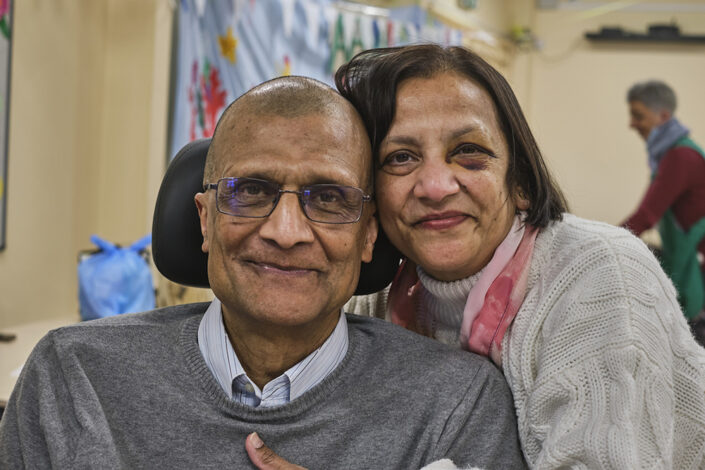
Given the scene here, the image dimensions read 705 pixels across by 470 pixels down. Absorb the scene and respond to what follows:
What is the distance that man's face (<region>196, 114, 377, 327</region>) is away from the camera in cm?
129

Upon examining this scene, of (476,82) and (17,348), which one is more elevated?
(476,82)

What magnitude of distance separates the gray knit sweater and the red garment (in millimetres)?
2964

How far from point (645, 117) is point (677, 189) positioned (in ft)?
1.93

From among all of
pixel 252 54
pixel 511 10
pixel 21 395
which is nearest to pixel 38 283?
pixel 252 54

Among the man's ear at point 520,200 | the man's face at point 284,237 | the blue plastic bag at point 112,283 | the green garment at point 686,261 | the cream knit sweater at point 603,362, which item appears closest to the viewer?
the cream knit sweater at point 603,362

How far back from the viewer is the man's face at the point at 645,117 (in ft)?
14.3

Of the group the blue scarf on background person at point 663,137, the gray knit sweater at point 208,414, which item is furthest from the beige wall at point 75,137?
the blue scarf on background person at point 663,137

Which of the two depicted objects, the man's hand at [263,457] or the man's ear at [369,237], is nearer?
the man's hand at [263,457]

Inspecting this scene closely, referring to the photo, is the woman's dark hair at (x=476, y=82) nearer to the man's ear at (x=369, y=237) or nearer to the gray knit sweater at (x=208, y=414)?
the man's ear at (x=369, y=237)

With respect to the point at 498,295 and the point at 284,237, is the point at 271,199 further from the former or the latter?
the point at 498,295

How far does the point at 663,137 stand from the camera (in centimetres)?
417

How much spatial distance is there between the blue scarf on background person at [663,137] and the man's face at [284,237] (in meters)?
3.25

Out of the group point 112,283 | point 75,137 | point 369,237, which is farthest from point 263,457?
point 75,137

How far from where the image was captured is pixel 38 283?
324 cm
